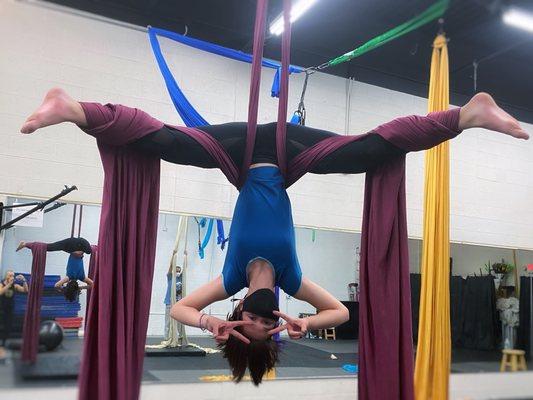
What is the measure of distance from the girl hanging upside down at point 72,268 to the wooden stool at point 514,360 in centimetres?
486

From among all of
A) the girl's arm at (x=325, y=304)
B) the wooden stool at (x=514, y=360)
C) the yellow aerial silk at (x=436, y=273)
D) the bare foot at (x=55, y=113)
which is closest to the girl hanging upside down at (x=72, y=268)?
the girl's arm at (x=325, y=304)

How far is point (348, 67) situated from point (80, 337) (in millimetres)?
4275

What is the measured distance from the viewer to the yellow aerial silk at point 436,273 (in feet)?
13.8

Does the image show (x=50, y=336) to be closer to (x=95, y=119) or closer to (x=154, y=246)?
(x=154, y=246)

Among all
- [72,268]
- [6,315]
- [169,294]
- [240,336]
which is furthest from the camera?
A: [169,294]

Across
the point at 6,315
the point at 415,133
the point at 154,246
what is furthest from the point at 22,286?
the point at 415,133

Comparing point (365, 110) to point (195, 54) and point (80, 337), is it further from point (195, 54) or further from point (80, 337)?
point (80, 337)

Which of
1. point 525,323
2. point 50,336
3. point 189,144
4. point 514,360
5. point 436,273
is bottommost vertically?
point 514,360

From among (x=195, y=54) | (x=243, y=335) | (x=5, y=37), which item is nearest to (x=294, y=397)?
(x=243, y=335)

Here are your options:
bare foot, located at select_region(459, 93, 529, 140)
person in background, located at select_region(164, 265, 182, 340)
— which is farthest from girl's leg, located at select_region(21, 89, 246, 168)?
person in background, located at select_region(164, 265, 182, 340)

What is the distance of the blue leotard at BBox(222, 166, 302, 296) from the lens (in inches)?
94.0

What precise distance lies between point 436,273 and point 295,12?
107 inches

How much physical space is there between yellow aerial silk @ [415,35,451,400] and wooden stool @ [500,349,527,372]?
2.21 metres

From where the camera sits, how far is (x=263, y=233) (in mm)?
2385
